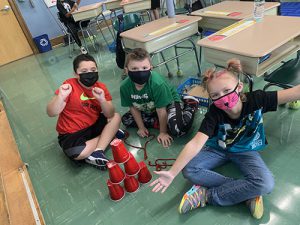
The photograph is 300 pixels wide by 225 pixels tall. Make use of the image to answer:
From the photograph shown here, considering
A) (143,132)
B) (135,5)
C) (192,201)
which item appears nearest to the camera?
(192,201)

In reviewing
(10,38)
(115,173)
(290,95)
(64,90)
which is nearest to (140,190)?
(115,173)

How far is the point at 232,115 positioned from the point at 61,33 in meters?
5.23

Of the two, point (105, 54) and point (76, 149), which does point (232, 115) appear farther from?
point (105, 54)

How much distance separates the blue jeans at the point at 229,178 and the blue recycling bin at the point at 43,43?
4.82m

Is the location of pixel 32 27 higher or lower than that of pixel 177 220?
higher

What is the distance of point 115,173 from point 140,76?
0.64 m

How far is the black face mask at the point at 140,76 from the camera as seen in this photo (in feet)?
5.39

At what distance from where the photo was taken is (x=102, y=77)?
129 inches

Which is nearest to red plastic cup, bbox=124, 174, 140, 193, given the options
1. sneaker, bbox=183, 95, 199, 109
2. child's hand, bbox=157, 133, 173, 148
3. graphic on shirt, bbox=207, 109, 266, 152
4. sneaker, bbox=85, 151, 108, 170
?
sneaker, bbox=85, 151, 108, 170

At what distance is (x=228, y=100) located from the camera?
1.17 m

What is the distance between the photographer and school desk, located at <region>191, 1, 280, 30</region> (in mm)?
1915

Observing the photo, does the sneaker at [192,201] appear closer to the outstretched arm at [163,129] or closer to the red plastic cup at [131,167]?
the red plastic cup at [131,167]

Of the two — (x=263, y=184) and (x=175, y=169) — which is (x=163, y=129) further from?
(x=263, y=184)

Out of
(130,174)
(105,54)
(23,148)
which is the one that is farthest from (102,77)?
(130,174)
